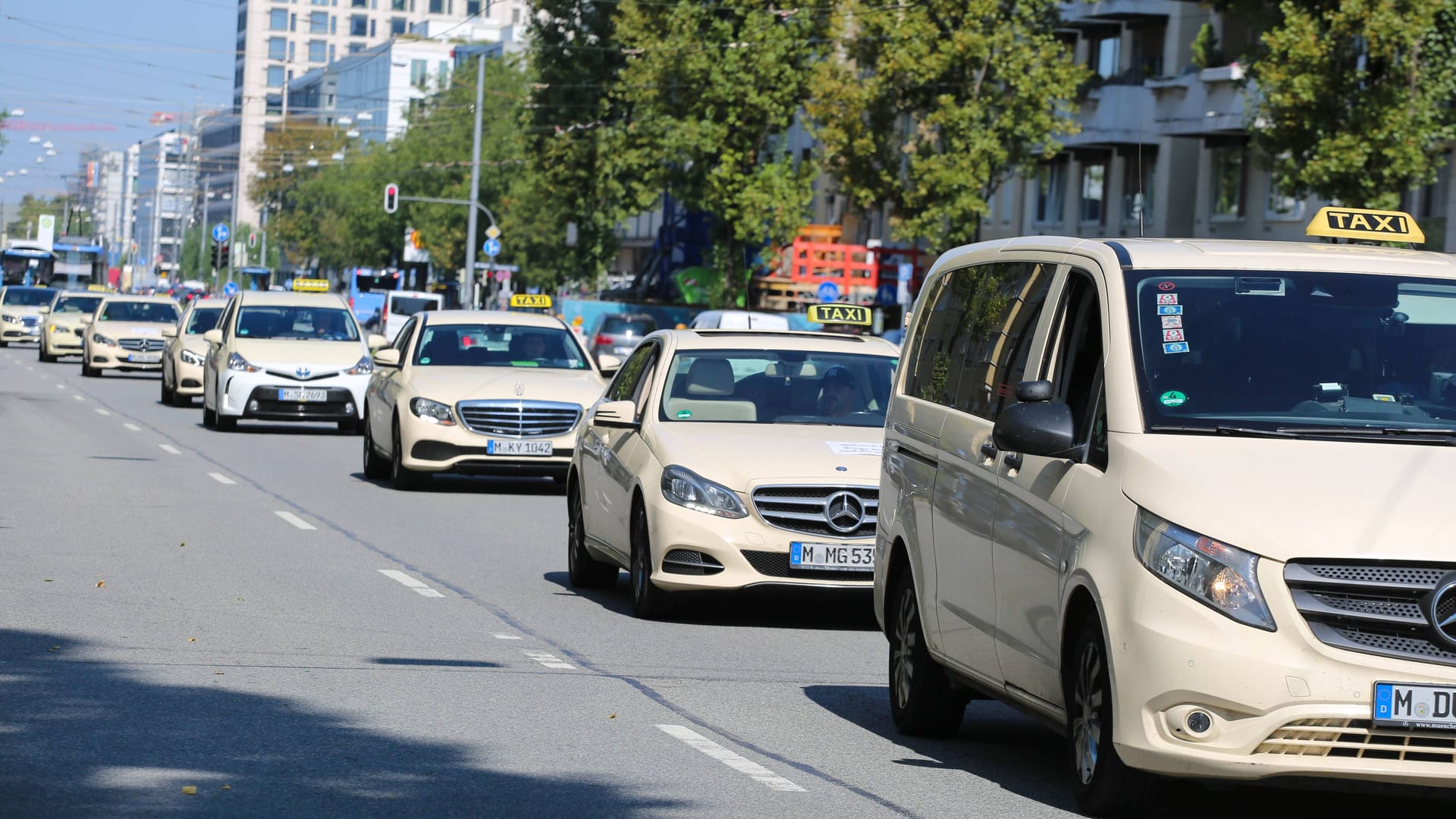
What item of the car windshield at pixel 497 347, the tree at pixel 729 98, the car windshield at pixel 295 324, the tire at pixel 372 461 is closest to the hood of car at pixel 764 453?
the car windshield at pixel 497 347

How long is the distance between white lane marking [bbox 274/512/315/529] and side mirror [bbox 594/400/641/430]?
4850 millimetres

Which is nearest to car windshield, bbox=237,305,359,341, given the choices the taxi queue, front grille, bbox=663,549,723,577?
front grille, bbox=663,549,723,577

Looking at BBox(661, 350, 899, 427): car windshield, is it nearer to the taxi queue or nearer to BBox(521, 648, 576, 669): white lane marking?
BBox(521, 648, 576, 669): white lane marking

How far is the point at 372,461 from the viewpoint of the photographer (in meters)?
23.0

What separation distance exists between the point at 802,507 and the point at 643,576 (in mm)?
910

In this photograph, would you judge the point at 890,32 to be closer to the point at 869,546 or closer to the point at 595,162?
the point at 595,162

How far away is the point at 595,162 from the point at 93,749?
195ft

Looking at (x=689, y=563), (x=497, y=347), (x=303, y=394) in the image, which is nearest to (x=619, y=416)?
(x=689, y=563)

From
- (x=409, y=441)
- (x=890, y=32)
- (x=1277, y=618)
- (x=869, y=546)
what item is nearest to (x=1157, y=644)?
(x=1277, y=618)

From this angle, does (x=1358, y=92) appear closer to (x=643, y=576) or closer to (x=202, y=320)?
(x=202, y=320)

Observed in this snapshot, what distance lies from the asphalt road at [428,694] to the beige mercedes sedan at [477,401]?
3.06m

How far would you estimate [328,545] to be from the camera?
16.2 metres

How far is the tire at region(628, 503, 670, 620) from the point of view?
12492 mm

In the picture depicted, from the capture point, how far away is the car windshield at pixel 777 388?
13.5 m
